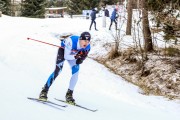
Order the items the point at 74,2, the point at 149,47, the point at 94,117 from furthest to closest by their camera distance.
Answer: the point at 74,2
the point at 149,47
the point at 94,117

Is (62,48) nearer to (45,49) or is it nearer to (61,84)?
(61,84)

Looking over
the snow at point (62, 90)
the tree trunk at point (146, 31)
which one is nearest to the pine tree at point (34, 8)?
the snow at point (62, 90)

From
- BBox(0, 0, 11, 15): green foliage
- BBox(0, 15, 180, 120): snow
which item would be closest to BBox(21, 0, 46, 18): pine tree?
BBox(0, 0, 11, 15): green foliage

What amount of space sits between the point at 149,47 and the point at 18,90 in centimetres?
951

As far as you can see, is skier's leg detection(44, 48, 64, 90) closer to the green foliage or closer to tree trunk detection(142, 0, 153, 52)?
tree trunk detection(142, 0, 153, 52)

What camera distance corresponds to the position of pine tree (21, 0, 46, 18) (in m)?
43.3

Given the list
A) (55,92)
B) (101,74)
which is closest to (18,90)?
(55,92)

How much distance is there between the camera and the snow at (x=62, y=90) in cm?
671

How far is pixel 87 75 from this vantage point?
1427 centimetres

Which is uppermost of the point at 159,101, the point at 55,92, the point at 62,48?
the point at 62,48

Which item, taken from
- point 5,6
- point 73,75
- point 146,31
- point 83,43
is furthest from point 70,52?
point 5,6

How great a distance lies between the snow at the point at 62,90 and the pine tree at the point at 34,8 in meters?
22.9

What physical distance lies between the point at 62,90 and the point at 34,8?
3525 cm

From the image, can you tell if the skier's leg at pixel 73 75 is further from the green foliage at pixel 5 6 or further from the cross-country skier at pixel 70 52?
the green foliage at pixel 5 6
